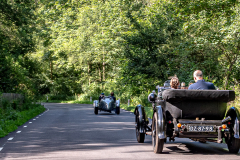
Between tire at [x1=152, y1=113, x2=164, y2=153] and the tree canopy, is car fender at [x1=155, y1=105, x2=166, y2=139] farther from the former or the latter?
the tree canopy

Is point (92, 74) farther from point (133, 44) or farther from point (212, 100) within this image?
point (212, 100)

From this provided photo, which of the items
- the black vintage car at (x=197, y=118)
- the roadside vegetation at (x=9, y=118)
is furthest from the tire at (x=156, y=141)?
the roadside vegetation at (x=9, y=118)

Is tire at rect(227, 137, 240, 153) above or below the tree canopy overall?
below

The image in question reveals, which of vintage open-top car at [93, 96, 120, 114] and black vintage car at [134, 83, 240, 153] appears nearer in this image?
black vintage car at [134, 83, 240, 153]

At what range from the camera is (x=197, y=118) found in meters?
7.79

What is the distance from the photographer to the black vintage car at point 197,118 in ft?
24.6

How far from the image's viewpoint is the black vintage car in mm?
7501

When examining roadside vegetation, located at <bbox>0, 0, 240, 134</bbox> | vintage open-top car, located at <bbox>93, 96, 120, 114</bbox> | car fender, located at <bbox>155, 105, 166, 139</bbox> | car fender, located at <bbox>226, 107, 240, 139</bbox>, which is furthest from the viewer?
roadside vegetation, located at <bbox>0, 0, 240, 134</bbox>

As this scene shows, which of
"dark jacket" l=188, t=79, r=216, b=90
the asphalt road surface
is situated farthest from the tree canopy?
"dark jacket" l=188, t=79, r=216, b=90

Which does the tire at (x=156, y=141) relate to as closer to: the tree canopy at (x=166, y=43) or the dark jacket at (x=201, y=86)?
the dark jacket at (x=201, y=86)

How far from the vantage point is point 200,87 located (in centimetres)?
818

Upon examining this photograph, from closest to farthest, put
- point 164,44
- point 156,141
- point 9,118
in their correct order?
point 156,141, point 9,118, point 164,44

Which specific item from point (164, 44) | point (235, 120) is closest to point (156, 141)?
point (235, 120)

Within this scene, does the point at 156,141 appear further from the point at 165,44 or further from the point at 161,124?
the point at 165,44
